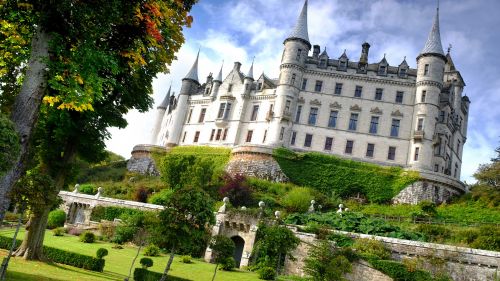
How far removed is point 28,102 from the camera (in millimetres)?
11195

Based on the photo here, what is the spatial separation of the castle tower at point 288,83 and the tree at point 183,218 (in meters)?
30.1

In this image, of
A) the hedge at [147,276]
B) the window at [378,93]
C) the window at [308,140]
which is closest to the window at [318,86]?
A: the window at [308,140]

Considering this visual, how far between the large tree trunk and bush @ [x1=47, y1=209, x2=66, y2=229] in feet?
92.3

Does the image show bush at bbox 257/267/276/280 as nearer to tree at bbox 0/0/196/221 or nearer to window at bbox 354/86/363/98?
tree at bbox 0/0/196/221

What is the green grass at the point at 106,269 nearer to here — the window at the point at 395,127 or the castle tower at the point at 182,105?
the castle tower at the point at 182,105

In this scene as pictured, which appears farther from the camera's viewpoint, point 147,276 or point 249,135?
point 249,135

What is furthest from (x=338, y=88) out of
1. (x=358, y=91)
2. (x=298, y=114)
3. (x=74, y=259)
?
(x=74, y=259)

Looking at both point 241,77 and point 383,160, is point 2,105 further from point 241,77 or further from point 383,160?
point 241,77

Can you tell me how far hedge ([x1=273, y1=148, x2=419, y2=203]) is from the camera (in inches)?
1728

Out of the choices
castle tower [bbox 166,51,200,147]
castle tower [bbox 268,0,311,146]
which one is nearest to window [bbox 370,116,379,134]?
castle tower [bbox 268,0,311,146]

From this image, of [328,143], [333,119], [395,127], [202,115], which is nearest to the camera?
[395,127]

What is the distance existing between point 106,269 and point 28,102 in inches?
514

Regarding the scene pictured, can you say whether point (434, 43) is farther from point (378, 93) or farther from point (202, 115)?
point (202, 115)

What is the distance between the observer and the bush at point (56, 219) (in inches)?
1459
